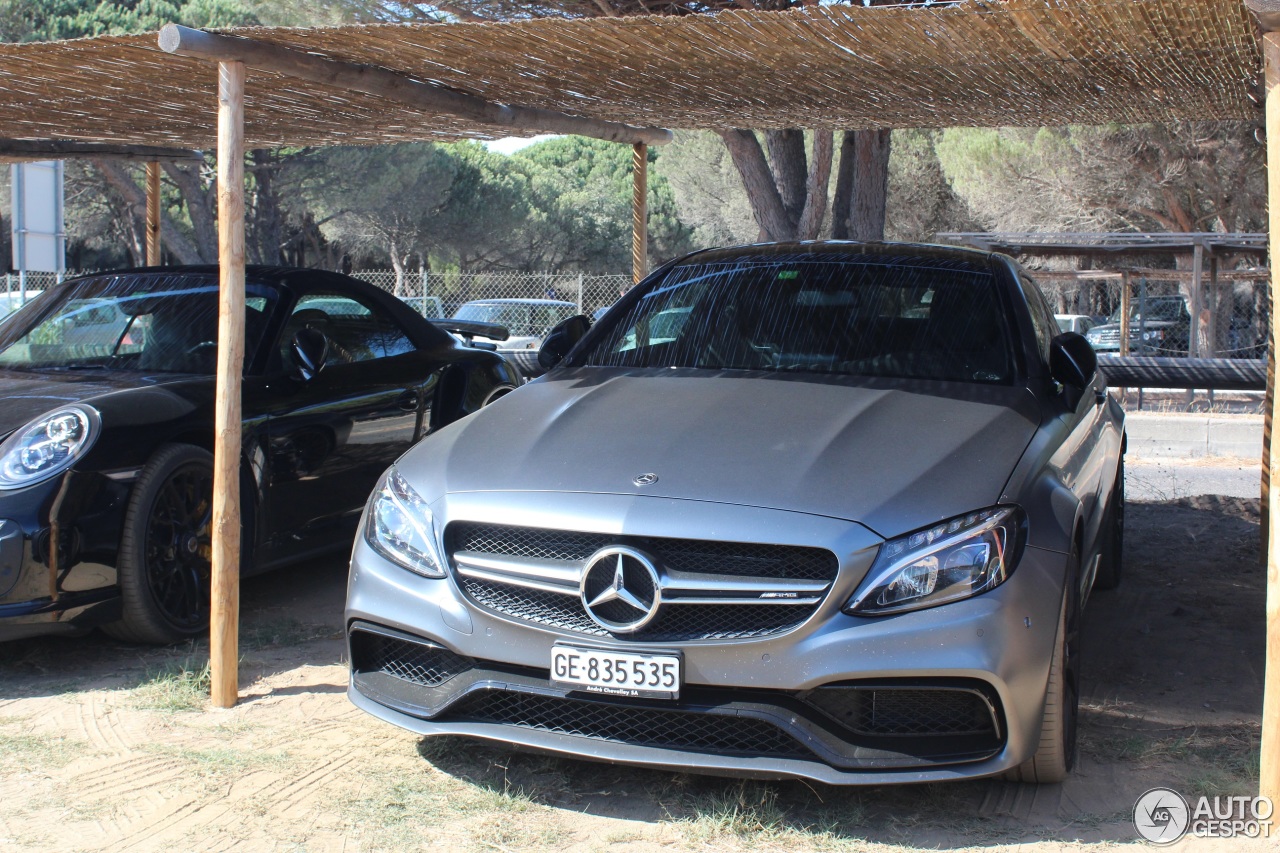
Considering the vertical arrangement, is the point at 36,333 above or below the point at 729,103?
below

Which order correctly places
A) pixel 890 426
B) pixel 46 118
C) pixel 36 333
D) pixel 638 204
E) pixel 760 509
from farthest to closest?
pixel 638 204 < pixel 46 118 < pixel 36 333 < pixel 890 426 < pixel 760 509

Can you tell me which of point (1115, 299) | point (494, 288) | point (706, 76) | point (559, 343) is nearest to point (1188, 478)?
point (706, 76)

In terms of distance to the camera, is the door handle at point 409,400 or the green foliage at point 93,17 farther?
the green foliage at point 93,17

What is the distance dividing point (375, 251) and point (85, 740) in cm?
4056

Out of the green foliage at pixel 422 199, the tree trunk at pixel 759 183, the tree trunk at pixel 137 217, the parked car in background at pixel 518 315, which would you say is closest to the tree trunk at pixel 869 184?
the tree trunk at pixel 759 183

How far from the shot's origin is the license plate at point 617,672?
3.03 metres

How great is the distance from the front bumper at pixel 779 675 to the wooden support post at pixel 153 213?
20.4 ft

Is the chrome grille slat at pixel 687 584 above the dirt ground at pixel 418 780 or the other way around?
above

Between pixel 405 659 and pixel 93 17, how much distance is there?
23105mm

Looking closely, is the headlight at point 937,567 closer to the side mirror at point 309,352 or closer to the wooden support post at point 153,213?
the side mirror at point 309,352

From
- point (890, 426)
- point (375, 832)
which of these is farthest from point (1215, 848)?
point (375, 832)

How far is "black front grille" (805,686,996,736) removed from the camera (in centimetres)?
301

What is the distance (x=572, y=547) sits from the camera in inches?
126

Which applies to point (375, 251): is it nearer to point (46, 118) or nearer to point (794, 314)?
point (46, 118)
